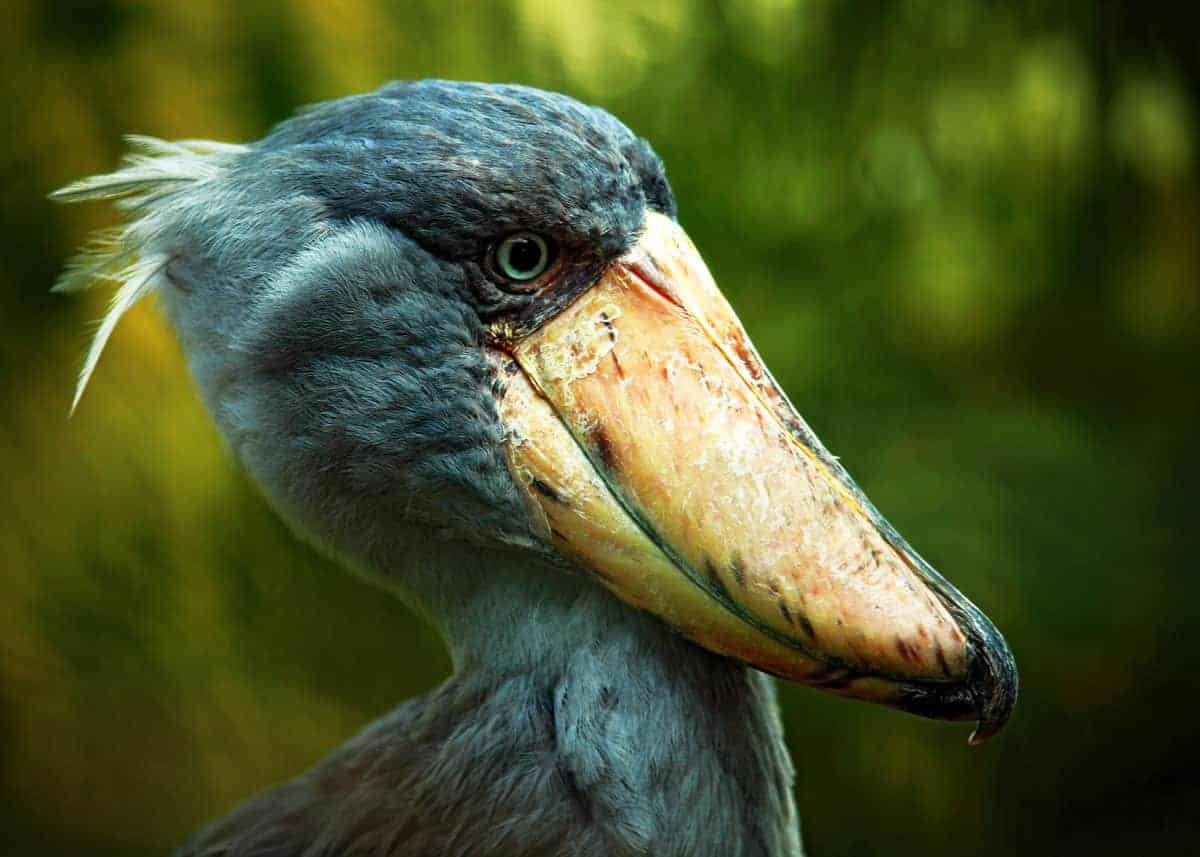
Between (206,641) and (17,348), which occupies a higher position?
(17,348)

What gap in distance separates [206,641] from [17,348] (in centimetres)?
62

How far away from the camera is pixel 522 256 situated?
118 cm

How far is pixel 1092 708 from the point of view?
242cm

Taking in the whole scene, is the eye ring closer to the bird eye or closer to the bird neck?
the bird eye

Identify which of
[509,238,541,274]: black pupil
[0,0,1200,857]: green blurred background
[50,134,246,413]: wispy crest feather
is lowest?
[0,0,1200,857]: green blurred background

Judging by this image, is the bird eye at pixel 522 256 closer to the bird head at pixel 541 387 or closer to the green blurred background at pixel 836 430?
the bird head at pixel 541 387

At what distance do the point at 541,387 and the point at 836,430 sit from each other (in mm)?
1306

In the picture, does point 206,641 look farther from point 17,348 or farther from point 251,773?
point 17,348

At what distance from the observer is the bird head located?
111 cm

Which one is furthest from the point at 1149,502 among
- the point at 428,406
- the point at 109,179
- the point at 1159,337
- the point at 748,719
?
the point at 109,179

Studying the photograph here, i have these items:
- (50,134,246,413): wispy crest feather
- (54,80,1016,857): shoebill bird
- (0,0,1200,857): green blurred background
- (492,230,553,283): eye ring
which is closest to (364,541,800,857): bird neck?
(54,80,1016,857): shoebill bird

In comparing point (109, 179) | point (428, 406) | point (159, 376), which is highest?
point (109, 179)

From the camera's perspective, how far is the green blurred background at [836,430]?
227 centimetres

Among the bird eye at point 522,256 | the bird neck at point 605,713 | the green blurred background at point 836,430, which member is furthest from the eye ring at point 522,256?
the green blurred background at point 836,430
